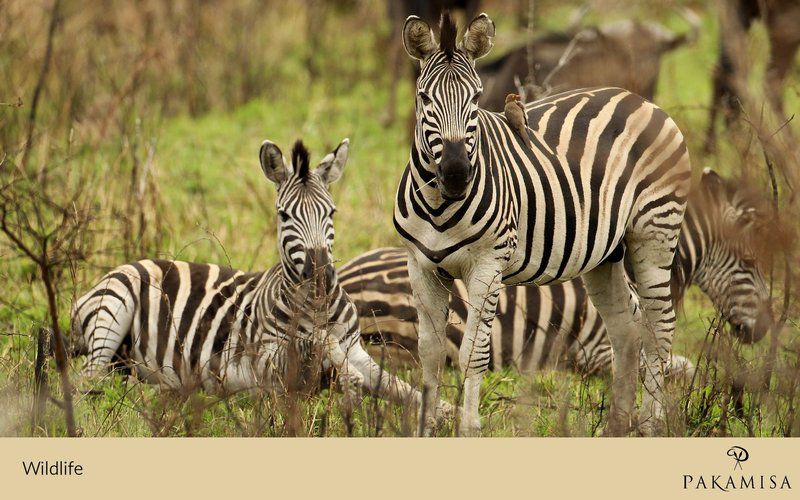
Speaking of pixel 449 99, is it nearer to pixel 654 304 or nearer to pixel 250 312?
pixel 654 304

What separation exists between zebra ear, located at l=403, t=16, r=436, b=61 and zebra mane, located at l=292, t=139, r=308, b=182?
3.41 ft

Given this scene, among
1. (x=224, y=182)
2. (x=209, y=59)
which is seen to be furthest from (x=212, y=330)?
(x=209, y=59)

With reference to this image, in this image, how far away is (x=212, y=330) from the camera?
6.21 meters

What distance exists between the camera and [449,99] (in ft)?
14.3

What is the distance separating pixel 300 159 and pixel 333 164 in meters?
0.25

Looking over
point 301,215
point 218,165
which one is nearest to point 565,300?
point 301,215

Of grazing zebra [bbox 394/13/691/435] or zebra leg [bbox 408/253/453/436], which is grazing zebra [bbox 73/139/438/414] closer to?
zebra leg [bbox 408/253/453/436]

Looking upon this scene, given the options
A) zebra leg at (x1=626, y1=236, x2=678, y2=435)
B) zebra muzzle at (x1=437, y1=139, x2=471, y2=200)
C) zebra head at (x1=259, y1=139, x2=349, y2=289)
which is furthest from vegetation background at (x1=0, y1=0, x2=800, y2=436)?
zebra muzzle at (x1=437, y1=139, x2=471, y2=200)

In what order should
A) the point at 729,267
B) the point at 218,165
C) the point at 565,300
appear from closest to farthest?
the point at 729,267
the point at 565,300
the point at 218,165

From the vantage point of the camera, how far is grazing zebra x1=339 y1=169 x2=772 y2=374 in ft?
21.2

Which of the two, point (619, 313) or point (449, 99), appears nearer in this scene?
point (449, 99)

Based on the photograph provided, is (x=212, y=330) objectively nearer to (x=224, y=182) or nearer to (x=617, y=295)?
(x=617, y=295)
